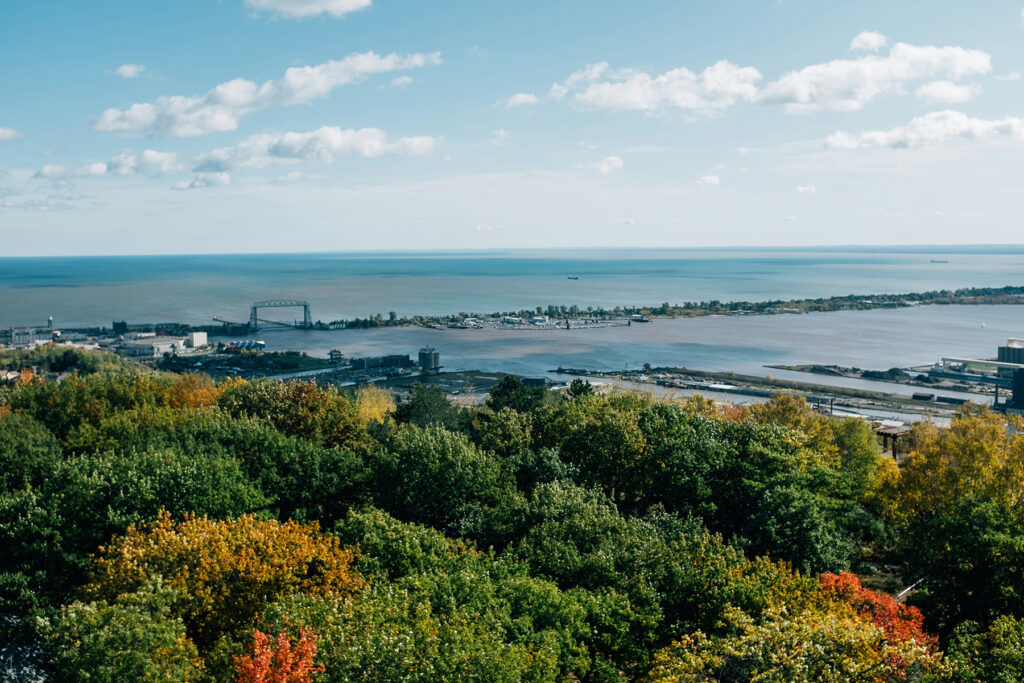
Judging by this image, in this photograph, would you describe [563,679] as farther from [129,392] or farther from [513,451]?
[129,392]

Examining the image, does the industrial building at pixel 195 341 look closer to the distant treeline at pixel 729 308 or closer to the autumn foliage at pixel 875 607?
the distant treeline at pixel 729 308

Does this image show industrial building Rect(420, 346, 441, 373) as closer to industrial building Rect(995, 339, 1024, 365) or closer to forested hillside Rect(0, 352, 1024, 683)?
forested hillside Rect(0, 352, 1024, 683)

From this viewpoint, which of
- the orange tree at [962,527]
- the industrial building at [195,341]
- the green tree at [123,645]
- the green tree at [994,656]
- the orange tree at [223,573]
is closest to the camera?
the green tree at [994,656]

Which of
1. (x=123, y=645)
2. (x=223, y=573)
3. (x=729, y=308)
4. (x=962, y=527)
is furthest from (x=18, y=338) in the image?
(x=729, y=308)

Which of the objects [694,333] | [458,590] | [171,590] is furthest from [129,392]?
[694,333]

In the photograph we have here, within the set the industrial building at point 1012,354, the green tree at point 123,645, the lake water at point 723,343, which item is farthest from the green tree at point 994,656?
the industrial building at point 1012,354

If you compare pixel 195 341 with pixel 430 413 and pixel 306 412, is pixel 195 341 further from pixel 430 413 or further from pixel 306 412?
pixel 306 412
